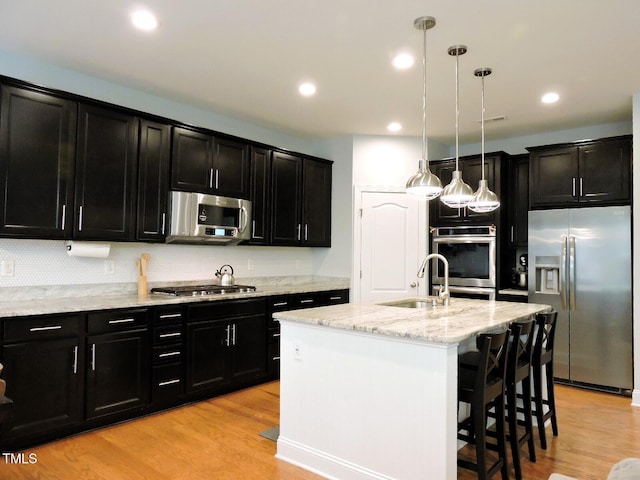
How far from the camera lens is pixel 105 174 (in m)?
3.52

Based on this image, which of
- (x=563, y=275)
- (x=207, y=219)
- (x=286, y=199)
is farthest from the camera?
(x=286, y=199)

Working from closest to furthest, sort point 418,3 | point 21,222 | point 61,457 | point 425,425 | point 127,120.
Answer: point 425,425
point 418,3
point 61,457
point 21,222
point 127,120

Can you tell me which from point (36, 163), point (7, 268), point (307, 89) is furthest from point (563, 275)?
point (7, 268)

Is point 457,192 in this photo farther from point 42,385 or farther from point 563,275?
point 42,385

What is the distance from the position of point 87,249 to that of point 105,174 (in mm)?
610

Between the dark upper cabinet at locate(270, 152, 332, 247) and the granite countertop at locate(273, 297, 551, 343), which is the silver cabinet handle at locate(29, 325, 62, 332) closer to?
the granite countertop at locate(273, 297, 551, 343)

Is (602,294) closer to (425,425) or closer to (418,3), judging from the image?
(425,425)

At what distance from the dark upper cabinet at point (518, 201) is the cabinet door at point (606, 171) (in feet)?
2.29

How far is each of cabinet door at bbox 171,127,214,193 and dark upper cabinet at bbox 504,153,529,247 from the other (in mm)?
3416

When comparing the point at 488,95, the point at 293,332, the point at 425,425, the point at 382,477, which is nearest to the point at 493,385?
Answer: the point at 425,425

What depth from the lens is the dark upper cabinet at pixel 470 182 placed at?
5.17m

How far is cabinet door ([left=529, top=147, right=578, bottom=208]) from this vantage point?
4609mm

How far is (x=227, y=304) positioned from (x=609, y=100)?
3.99 meters

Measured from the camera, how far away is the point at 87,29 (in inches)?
114
